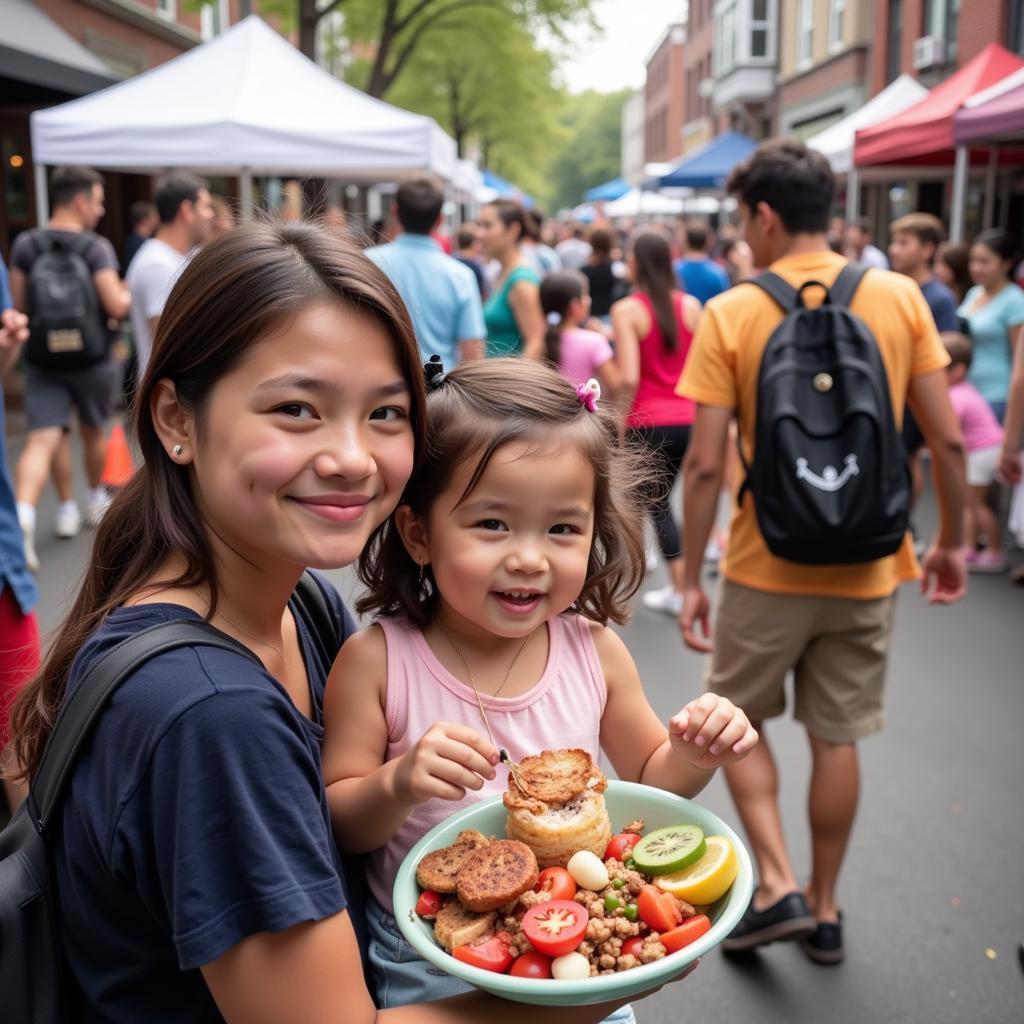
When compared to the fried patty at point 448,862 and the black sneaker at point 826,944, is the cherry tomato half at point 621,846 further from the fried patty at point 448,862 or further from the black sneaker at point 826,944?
the black sneaker at point 826,944

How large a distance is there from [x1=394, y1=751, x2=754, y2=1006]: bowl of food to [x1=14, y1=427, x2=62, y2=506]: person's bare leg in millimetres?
5941

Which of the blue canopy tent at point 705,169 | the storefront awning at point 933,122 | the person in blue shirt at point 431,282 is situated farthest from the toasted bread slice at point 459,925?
the blue canopy tent at point 705,169

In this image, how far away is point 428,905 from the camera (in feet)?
4.74

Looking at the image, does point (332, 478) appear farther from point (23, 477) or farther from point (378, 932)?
point (23, 477)

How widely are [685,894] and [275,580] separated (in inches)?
26.7

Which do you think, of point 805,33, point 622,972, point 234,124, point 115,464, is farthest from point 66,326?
point 805,33

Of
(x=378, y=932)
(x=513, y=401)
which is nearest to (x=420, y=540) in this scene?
(x=513, y=401)

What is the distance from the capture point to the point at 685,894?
1458mm

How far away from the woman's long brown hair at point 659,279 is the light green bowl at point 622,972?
4.74 m

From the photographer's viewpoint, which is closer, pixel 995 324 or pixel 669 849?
pixel 669 849

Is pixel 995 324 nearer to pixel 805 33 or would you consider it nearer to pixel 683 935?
pixel 683 935

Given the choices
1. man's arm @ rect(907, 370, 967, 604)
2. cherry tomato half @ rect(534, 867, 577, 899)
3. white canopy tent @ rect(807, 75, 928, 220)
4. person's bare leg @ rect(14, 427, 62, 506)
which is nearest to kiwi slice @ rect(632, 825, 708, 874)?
cherry tomato half @ rect(534, 867, 577, 899)

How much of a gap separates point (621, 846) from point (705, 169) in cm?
2084

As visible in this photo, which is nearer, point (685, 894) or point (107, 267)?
point (685, 894)
